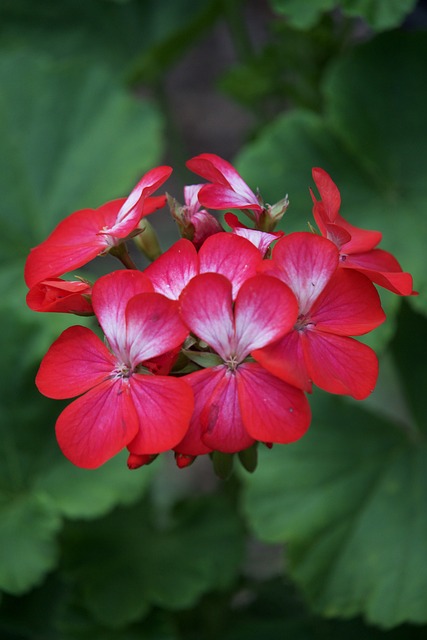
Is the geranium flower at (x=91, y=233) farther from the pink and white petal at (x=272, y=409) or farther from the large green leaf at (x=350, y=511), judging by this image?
the large green leaf at (x=350, y=511)

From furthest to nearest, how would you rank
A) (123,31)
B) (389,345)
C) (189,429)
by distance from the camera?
(123,31), (389,345), (189,429)

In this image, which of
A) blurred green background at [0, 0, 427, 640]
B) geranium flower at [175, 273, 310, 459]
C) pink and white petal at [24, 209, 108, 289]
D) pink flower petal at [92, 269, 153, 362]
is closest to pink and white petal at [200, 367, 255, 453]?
geranium flower at [175, 273, 310, 459]

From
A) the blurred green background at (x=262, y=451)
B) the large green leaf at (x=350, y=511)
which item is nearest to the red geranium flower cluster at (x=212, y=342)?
the blurred green background at (x=262, y=451)

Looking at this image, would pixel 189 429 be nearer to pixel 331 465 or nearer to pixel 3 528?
pixel 3 528

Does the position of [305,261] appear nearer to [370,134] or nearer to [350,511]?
[350,511]

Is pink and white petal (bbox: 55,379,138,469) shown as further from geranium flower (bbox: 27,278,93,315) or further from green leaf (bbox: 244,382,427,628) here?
green leaf (bbox: 244,382,427,628)

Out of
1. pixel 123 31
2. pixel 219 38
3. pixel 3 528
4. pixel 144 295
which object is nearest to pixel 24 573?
pixel 3 528

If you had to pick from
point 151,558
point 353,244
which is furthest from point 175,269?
point 151,558
